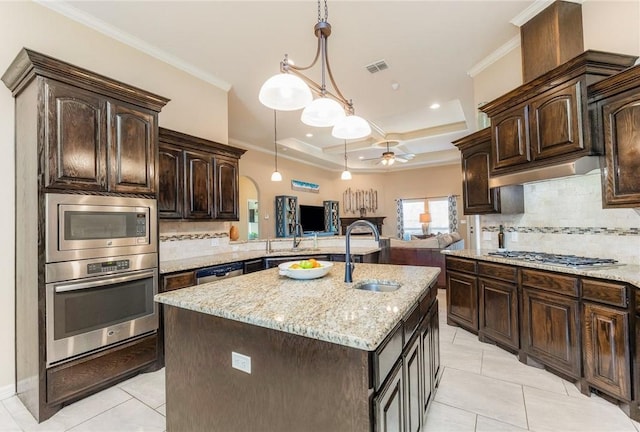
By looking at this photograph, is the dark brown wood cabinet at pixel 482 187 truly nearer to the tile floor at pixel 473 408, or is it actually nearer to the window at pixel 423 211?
the tile floor at pixel 473 408

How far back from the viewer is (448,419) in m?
1.99

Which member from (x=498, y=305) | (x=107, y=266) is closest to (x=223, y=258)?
(x=107, y=266)

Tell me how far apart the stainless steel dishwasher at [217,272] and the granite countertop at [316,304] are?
1129 millimetres

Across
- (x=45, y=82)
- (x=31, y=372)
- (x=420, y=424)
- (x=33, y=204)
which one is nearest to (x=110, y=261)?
(x=33, y=204)

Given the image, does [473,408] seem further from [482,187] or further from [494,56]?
[494,56]

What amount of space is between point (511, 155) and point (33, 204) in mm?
3955

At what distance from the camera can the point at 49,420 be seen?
80.0 inches

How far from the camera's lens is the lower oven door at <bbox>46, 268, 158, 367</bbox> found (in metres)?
2.08

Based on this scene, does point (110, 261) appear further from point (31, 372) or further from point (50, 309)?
point (31, 372)

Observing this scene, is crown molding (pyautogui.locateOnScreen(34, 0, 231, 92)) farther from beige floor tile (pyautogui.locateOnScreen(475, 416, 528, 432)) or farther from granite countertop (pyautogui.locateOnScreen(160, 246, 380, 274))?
beige floor tile (pyautogui.locateOnScreen(475, 416, 528, 432))

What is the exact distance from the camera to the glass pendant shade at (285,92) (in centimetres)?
168

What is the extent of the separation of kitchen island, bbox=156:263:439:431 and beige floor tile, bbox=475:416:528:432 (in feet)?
1.25

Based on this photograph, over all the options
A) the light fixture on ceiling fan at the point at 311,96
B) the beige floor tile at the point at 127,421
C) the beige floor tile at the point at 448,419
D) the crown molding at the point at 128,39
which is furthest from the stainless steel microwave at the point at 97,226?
the beige floor tile at the point at 448,419

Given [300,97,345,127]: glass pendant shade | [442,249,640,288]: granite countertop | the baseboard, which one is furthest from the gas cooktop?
the baseboard
